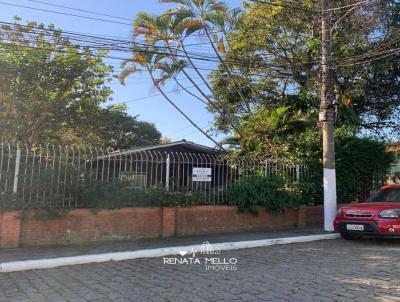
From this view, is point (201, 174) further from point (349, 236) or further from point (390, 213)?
point (390, 213)

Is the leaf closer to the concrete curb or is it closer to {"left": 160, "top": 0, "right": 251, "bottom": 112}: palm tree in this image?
{"left": 160, "top": 0, "right": 251, "bottom": 112}: palm tree

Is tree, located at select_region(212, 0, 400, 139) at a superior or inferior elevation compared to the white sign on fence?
superior

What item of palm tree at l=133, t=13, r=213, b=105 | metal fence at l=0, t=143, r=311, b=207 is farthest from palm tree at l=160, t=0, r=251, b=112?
metal fence at l=0, t=143, r=311, b=207

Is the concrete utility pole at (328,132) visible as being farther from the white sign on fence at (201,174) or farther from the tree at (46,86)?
the tree at (46,86)

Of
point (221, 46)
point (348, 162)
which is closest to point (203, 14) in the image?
point (221, 46)

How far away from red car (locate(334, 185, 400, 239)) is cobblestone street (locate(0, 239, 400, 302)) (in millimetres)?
1177

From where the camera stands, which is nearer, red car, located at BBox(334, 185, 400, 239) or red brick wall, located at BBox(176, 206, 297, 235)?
red car, located at BBox(334, 185, 400, 239)

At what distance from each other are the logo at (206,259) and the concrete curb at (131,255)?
7 cm

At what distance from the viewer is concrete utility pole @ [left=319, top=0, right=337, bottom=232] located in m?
11.8

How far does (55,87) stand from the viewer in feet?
45.7

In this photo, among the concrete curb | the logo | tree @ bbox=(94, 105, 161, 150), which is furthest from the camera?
tree @ bbox=(94, 105, 161, 150)

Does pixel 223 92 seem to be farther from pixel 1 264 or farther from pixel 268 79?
pixel 1 264

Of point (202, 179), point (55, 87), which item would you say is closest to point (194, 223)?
point (202, 179)

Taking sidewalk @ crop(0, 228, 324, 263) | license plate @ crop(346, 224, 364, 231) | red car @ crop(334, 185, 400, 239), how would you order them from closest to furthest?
sidewalk @ crop(0, 228, 324, 263), red car @ crop(334, 185, 400, 239), license plate @ crop(346, 224, 364, 231)
